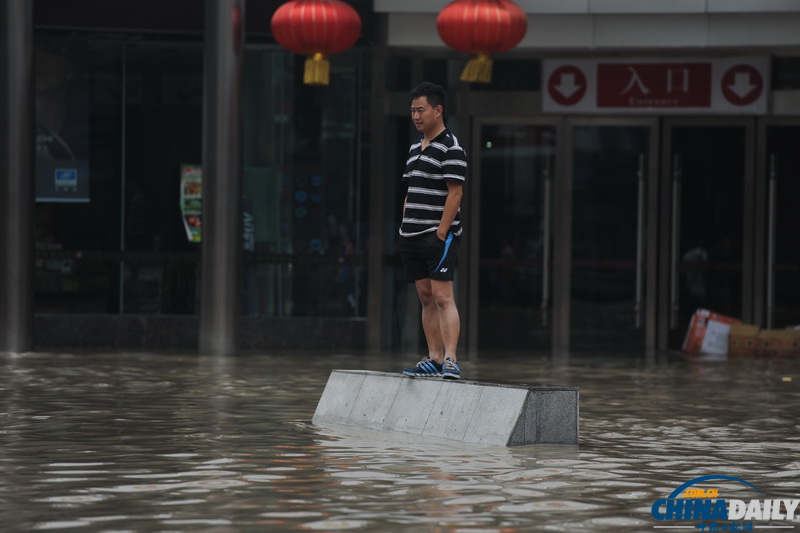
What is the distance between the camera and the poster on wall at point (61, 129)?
16641 millimetres

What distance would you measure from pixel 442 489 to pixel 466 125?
1083 centimetres

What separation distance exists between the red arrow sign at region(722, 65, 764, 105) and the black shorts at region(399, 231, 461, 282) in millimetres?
8530

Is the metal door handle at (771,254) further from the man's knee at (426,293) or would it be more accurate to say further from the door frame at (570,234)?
the man's knee at (426,293)

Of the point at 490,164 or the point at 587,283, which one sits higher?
the point at 490,164

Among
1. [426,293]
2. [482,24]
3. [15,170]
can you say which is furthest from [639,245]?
[426,293]

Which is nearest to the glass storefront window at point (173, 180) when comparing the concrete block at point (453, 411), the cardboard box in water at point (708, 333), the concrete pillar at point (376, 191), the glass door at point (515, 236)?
the concrete pillar at point (376, 191)

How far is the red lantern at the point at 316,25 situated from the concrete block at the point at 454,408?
5.88 m

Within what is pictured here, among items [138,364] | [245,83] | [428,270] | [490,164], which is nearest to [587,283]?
[490,164]

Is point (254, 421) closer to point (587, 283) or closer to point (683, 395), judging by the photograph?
point (683, 395)

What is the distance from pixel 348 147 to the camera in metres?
16.6

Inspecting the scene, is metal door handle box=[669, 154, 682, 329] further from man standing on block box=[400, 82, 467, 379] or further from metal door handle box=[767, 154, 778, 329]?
man standing on block box=[400, 82, 467, 379]

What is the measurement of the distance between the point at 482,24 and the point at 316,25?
1.69 meters

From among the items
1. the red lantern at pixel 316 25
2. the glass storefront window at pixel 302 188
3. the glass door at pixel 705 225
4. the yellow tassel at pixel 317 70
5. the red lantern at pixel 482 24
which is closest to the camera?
the red lantern at pixel 482 24

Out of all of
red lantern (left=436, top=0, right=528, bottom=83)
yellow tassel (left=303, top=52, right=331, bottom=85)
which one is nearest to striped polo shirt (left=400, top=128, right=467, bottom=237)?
red lantern (left=436, top=0, right=528, bottom=83)
